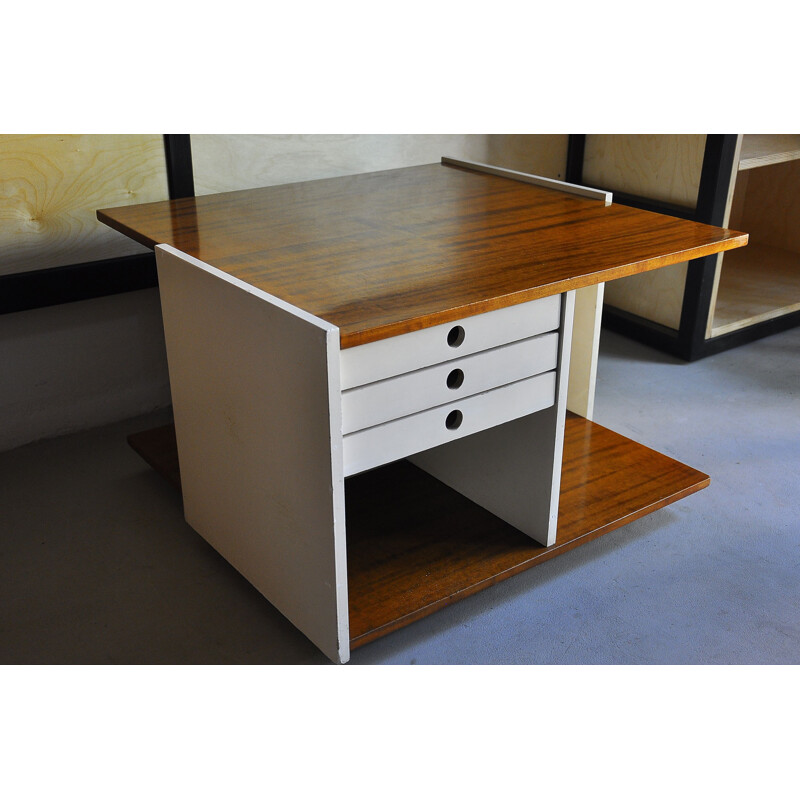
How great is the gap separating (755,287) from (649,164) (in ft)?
1.97

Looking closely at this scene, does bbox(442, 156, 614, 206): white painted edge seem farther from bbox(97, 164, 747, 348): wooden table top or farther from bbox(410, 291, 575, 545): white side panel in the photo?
bbox(410, 291, 575, 545): white side panel

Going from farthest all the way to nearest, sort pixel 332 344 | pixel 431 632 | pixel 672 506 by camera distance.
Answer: pixel 672 506 < pixel 431 632 < pixel 332 344

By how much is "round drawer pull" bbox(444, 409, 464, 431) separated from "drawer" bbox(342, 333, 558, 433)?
0.13ft

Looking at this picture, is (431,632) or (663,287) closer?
(431,632)

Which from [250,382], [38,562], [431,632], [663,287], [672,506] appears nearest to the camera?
[250,382]

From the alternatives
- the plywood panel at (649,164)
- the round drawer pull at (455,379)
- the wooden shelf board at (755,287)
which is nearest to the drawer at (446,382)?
the round drawer pull at (455,379)

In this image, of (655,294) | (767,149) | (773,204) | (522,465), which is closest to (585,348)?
(522,465)

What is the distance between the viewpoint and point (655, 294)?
2.62 meters

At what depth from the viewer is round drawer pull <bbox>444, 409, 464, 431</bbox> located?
1408 millimetres

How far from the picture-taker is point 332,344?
3.77ft

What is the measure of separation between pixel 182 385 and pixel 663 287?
1.56 meters

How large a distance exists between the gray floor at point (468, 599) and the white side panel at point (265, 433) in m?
0.11
